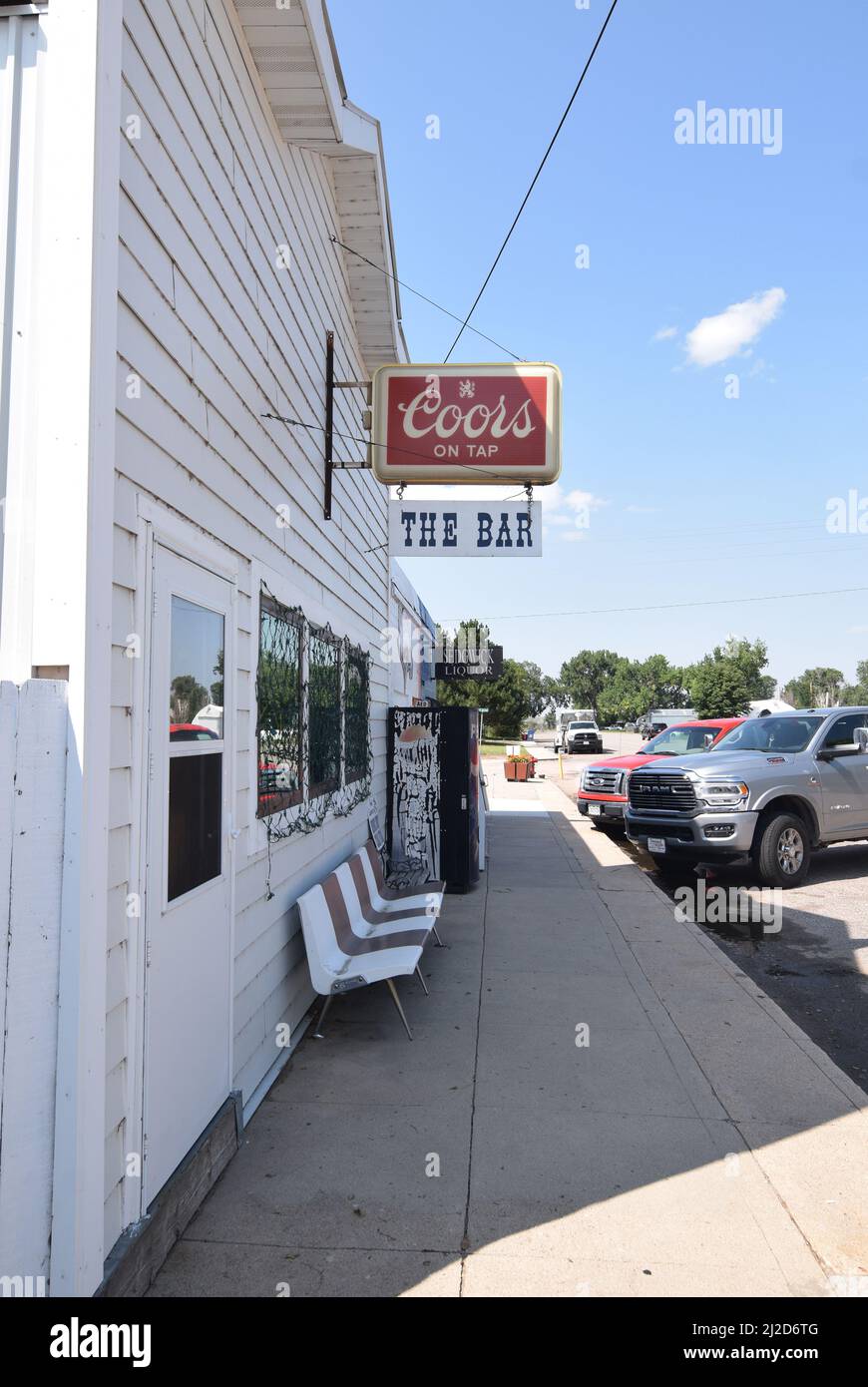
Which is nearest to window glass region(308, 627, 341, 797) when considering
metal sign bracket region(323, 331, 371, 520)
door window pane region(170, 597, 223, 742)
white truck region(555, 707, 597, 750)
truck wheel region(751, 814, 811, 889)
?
metal sign bracket region(323, 331, 371, 520)

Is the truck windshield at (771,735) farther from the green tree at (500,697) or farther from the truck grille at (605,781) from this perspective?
the green tree at (500,697)

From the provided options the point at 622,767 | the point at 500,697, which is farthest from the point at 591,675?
the point at 622,767

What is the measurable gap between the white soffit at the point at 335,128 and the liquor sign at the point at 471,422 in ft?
4.84

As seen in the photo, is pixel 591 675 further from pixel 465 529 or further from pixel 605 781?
pixel 465 529

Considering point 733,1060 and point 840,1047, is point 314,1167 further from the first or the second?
point 840,1047

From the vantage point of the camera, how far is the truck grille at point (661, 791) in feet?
31.7

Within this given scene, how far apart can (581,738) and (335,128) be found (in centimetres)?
4027

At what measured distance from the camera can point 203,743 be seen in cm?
344

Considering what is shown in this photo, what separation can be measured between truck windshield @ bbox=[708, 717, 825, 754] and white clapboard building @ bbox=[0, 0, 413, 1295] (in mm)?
7050

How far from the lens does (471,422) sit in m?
5.89

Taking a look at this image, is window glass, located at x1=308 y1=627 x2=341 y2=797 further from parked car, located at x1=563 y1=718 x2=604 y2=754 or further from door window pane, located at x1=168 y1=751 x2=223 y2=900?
parked car, located at x1=563 y1=718 x2=604 y2=754
